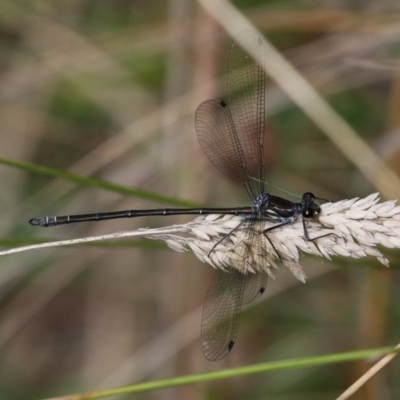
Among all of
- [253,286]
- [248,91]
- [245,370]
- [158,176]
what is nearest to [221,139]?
[248,91]

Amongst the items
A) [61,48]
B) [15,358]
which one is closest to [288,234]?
[61,48]

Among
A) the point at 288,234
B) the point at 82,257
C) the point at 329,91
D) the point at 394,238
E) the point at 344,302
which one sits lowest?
the point at 394,238

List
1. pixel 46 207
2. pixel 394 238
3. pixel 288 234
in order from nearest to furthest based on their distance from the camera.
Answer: pixel 394 238, pixel 288 234, pixel 46 207

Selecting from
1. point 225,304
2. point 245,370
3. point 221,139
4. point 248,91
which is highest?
point 248,91

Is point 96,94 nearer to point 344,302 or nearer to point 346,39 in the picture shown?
point 346,39

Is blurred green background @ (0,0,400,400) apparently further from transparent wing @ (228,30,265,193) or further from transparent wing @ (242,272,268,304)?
transparent wing @ (242,272,268,304)

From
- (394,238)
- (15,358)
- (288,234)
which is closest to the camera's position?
(394,238)

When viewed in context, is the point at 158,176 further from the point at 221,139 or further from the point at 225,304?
the point at 225,304
